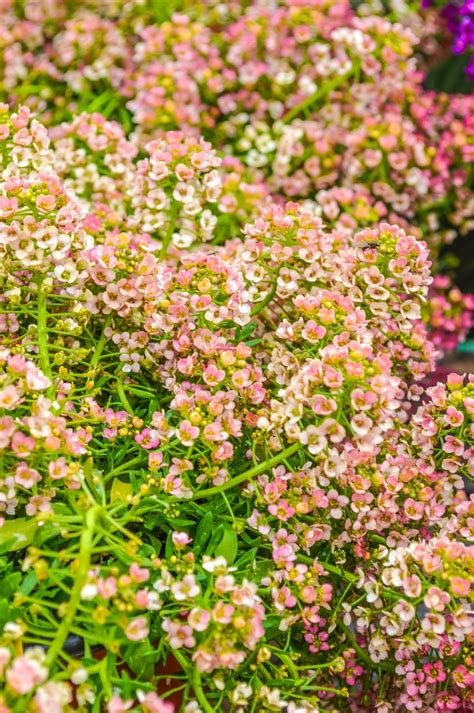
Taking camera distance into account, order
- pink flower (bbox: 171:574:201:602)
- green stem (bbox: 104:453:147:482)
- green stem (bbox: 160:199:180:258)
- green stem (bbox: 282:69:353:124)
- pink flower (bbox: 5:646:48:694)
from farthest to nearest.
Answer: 1. green stem (bbox: 282:69:353:124)
2. green stem (bbox: 160:199:180:258)
3. green stem (bbox: 104:453:147:482)
4. pink flower (bbox: 171:574:201:602)
5. pink flower (bbox: 5:646:48:694)

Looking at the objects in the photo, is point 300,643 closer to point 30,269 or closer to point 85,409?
point 85,409

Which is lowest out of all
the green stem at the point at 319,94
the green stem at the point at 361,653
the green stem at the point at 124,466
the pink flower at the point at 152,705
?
the green stem at the point at 361,653

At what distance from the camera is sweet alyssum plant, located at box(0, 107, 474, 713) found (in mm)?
556

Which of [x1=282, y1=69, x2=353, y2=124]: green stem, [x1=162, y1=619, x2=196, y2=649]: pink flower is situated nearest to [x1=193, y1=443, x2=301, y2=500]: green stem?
[x1=162, y1=619, x2=196, y2=649]: pink flower

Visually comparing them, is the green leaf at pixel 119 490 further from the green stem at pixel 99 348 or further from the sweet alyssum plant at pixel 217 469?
the green stem at pixel 99 348

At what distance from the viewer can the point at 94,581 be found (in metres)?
0.51

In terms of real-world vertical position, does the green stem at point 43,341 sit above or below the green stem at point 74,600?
above

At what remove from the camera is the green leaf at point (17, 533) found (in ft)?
1.95

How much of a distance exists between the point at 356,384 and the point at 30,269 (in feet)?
1.05

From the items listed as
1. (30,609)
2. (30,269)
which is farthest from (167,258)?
(30,609)

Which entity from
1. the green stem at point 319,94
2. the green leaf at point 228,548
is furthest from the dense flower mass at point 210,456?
the green stem at point 319,94

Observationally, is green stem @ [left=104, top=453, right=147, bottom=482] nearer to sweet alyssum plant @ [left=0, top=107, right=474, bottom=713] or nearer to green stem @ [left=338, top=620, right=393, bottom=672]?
sweet alyssum plant @ [left=0, top=107, right=474, bottom=713]

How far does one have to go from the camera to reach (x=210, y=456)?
0.67m

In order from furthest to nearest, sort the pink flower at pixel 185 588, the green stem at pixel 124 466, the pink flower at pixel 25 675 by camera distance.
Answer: the green stem at pixel 124 466, the pink flower at pixel 185 588, the pink flower at pixel 25 675
